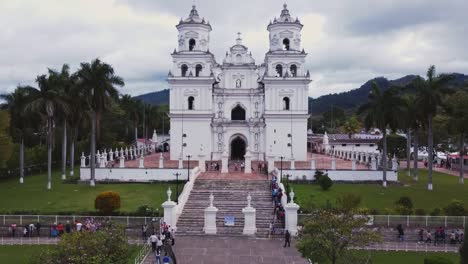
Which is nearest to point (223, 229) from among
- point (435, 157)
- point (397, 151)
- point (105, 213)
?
point (105, 213)

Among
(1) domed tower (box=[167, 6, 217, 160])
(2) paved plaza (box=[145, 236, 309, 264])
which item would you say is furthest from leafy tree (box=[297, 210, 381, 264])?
(1) domed tower (box=[167, 6, 217, 160])

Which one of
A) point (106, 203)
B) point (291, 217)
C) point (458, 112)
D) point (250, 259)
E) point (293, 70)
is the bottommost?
point (250, 259)

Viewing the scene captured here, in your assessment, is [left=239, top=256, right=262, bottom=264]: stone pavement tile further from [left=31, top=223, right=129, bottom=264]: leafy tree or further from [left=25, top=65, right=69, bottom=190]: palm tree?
[left=25, top=65, right=69, bottom=190]: palm tree

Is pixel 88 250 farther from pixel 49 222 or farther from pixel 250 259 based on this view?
pixel 49 222

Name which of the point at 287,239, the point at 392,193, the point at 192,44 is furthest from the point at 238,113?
the point at 287,239

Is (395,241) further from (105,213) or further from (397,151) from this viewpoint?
(397,151)

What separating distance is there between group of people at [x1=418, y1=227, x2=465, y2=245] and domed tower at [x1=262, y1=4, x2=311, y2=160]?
103ft

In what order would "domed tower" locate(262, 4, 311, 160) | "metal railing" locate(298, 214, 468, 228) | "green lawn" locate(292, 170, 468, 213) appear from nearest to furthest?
"metal railing" locate(298, 214, 468, 228) → "green lawn" locate(292, 170, 468, 213) → "domed tower" locate(262, 4, 311, 160)

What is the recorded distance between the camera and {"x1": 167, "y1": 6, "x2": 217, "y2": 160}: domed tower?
198 feet

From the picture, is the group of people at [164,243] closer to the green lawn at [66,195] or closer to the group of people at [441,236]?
the green lawn at [66,195]

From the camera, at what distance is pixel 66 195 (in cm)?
4041

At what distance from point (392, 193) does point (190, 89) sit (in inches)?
1096

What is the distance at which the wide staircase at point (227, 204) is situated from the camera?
31.5 m

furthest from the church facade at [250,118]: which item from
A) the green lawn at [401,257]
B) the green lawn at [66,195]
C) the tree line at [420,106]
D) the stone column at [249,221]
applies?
the green lawn at [401,257]
